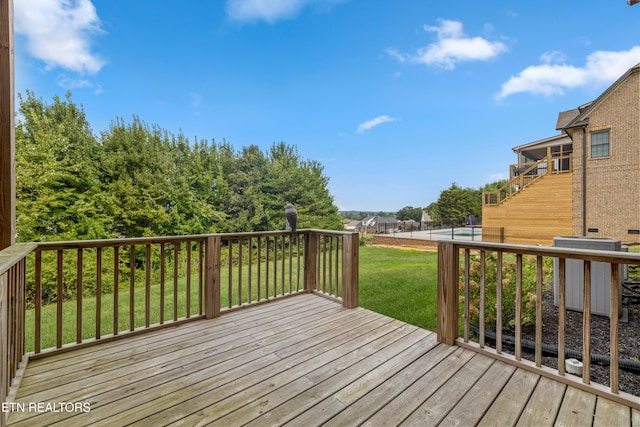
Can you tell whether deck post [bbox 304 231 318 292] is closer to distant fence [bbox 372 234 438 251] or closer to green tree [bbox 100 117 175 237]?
green tree [bbox 100 117 175 237]

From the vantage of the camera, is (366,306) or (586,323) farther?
(366,306)

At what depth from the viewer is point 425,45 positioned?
9.48 metres

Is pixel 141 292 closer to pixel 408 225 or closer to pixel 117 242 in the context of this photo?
pixel 117 242

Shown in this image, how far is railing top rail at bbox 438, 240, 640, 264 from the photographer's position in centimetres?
141

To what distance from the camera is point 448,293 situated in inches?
86.5

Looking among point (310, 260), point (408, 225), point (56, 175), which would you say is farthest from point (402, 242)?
point (56, 175)

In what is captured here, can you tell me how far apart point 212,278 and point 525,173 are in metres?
11.1

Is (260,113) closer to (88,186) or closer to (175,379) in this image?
(88,186)

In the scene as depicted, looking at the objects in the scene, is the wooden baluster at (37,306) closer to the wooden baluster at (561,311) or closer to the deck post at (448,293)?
the deck post at (448,293)

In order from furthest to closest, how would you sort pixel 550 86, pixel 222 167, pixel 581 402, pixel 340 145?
pixel 340 145
pixel 222 167
pixel 550 86
pixel 581 402

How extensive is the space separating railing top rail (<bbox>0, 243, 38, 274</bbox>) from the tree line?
22.7 ft

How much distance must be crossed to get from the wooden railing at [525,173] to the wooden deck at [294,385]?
29.2ft

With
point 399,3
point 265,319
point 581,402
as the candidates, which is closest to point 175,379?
point 265,319

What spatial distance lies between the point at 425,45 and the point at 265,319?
10248mm
